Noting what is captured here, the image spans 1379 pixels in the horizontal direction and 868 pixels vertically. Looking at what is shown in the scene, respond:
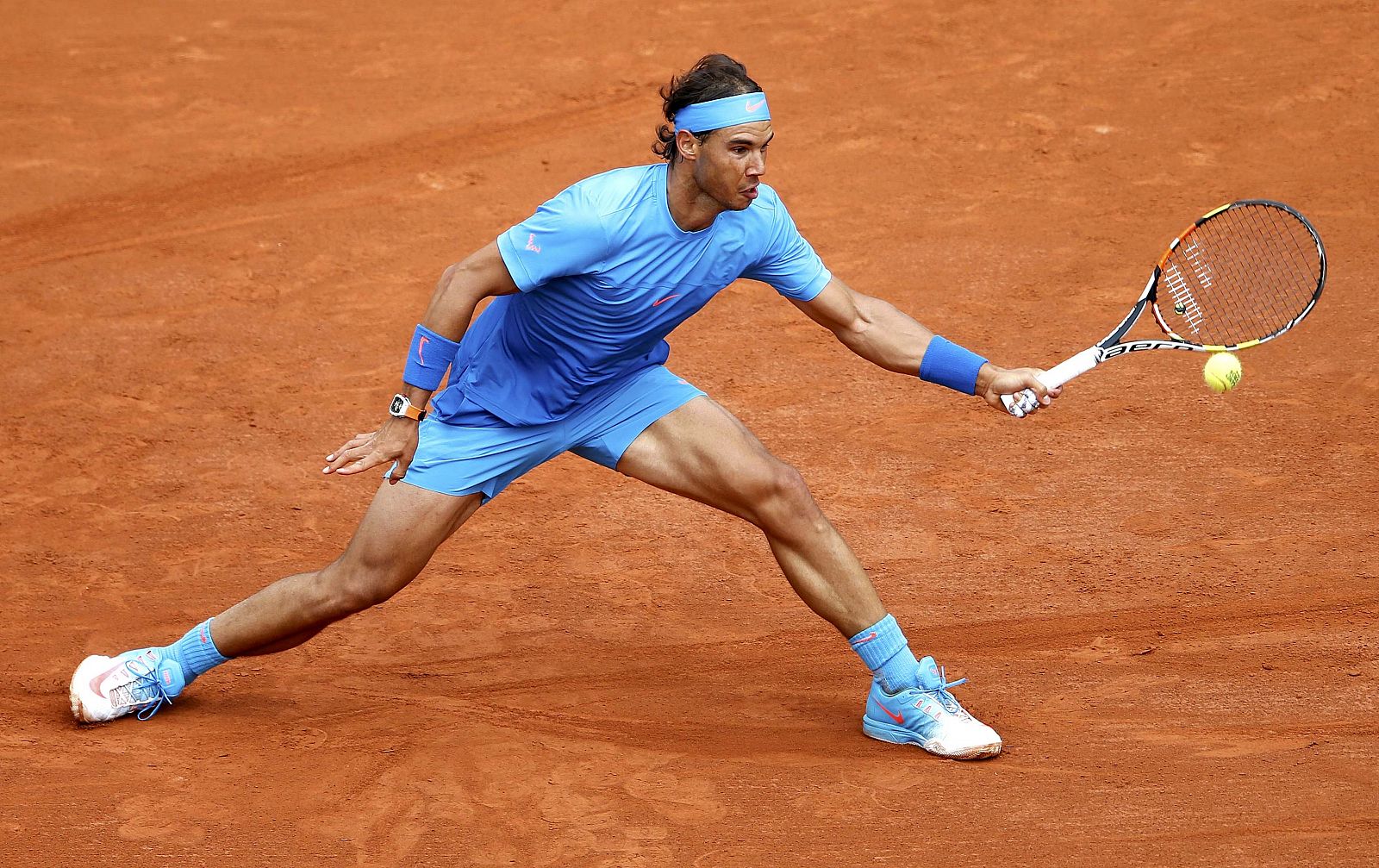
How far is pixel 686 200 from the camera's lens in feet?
14.2

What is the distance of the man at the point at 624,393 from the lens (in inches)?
165

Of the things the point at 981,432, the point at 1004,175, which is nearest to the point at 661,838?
the point at 981,432

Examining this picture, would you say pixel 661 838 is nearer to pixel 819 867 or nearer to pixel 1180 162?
pixel 819 867

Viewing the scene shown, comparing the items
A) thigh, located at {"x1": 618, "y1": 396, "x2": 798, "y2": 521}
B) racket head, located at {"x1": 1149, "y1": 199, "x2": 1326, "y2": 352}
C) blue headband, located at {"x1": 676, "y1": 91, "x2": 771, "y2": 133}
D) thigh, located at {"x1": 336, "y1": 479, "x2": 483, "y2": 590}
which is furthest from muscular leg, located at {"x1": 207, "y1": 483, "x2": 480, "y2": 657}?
racket head, located at {"x1": 1149, "y1": 199, "x2": 1326, "y2": 352}

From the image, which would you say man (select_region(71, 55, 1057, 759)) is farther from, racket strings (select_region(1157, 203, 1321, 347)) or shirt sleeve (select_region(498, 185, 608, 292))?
racket strings (select_region(1157, 203, 1321, 347))

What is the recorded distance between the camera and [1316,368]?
6941 mm

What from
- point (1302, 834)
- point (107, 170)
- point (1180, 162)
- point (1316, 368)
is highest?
point (107, 170)

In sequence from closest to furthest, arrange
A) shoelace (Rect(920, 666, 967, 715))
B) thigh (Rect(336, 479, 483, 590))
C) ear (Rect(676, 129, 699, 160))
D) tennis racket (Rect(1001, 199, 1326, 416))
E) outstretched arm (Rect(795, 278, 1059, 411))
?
ear (Rect(676, 129, 699, 160)) → thigh (Rect(336, 479, 483, 590)) → shoelace (Rect(920, 666, 967, 715)) → outstretched arm (Rect(795, 278, 1059, 411)) → tennis racket (Rect(1001, 199, 1326, 416))

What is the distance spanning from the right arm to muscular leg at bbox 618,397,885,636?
2.21ft

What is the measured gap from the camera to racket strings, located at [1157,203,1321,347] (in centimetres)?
634

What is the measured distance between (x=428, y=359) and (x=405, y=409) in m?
0.15

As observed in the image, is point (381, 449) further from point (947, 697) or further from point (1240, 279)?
point (1240, 279)

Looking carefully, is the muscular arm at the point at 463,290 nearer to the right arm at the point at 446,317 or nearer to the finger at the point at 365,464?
the right arm at the point at 446,317

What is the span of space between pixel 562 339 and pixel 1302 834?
237 cm
